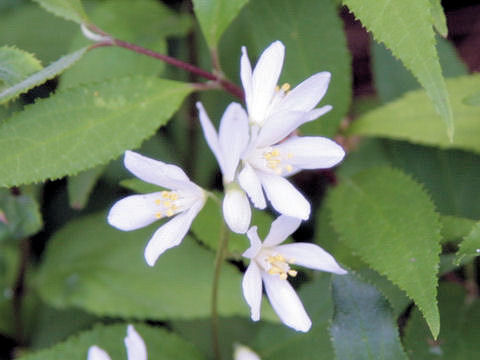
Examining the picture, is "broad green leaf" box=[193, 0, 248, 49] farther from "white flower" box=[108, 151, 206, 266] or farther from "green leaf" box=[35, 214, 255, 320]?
"green leaf" box=[35, 214, 255, 320]

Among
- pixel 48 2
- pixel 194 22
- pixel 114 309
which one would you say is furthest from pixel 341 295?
pixel 194 22

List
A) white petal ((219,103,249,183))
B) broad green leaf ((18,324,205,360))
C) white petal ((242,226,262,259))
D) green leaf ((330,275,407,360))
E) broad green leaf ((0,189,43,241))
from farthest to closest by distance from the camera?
1. broad green leaf ((0,189,43,241))
2. broad green leaf ((18,324,205,360))
3. green leaf ((330,275,407,360))
4. white petal ((242,226,262,259))
5. white petal ((219,103,249,183))

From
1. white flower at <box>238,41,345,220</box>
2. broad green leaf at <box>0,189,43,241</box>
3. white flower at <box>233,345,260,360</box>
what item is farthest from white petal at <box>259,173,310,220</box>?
broad green leaf at <box>0,189,43,241</box>

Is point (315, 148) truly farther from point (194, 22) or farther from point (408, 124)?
point (194, 22)

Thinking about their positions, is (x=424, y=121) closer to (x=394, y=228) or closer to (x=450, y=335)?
(x=394, y=228)

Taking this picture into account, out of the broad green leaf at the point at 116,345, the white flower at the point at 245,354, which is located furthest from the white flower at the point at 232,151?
the broad green leaf at the point at 116,345

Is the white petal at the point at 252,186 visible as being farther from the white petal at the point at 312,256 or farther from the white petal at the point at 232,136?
the white petal at the point at 312,256
